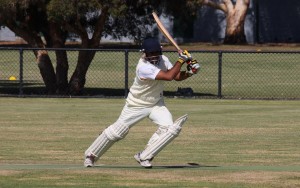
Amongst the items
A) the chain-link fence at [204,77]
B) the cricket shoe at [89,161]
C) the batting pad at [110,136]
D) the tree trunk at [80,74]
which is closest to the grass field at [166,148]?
the cricket shoe at [89,161]

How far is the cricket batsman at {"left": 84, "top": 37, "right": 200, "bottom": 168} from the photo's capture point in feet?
42.3

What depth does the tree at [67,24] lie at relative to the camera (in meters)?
29.3

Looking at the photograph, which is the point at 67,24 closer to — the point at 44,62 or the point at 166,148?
the point at 44,62

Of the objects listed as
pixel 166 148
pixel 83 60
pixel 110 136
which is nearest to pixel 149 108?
pixel 110 136

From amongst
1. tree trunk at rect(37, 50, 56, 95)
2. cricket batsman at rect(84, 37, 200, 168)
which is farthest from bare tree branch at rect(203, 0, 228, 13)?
cricket batsman at rect(84, 37, 200, 168)

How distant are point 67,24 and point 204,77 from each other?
32.1ft

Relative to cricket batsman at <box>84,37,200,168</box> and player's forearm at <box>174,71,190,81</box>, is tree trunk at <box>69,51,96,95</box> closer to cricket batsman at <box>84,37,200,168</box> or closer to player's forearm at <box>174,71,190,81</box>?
cricket batsman at <box>84,37,200,168</box>

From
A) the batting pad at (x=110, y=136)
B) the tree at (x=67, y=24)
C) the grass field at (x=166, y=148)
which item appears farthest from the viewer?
the tree at (x=67, y=24)

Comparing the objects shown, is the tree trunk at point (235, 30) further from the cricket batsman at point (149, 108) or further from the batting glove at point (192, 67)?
the batting glove at point (192, 67)

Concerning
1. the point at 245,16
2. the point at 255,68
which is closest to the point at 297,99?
the point at 255,68

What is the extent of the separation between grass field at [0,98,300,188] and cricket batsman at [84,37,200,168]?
337 millimetres

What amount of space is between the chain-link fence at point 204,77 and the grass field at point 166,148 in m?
3.68

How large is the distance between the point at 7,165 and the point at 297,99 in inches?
662

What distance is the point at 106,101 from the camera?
93.7 ft
